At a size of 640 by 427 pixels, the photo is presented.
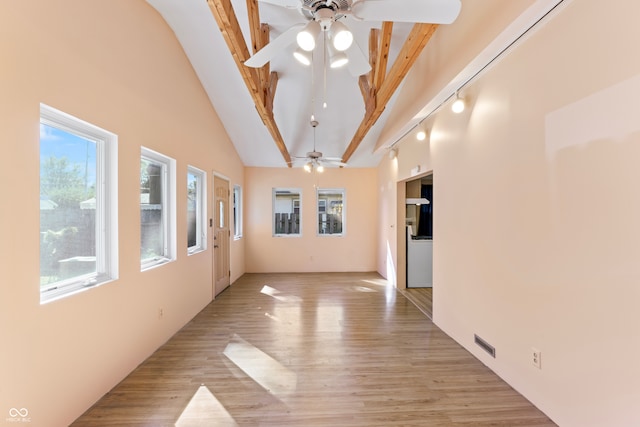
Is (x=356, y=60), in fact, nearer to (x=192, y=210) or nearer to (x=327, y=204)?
(x=192, y=210)

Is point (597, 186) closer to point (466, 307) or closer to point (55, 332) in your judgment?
point (466, 307)

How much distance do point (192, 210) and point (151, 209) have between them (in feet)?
3.55

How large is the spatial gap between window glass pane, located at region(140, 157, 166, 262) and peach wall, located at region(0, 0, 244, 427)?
0.21 metres

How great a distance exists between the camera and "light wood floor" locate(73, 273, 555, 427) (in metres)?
1.93

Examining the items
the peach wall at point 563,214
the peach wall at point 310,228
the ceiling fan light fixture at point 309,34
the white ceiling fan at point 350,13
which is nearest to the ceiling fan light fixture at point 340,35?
the white ceiling fan at point 350,13

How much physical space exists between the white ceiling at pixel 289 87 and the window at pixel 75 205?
173 cm

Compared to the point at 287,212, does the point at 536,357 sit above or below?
below

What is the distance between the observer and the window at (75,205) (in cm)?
175

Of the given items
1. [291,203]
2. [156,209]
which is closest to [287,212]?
[291,203]

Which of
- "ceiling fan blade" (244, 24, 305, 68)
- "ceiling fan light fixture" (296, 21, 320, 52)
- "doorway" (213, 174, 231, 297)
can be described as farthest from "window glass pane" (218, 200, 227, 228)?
"ceiling fan light fixture" (296, 21, 320, 52)

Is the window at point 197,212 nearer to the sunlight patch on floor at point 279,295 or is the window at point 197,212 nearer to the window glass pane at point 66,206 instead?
the sunlight patch on floor at point 279,295

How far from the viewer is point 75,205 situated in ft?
6.55

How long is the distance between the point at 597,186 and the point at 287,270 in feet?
19.5

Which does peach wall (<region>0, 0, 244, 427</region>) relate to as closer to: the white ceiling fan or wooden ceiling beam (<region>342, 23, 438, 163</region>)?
the white ceiling fan
